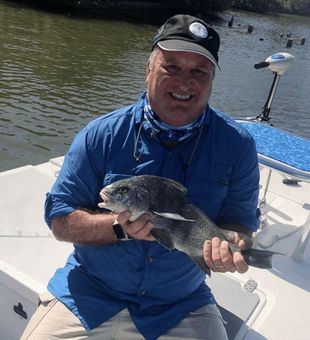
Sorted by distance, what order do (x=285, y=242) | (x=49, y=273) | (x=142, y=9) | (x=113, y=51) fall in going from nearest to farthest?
(x=49, y=273) → (x=285, y=242) → (x=113, y=51) → (x=142, y=9)

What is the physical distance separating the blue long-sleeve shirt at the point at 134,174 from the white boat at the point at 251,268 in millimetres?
628

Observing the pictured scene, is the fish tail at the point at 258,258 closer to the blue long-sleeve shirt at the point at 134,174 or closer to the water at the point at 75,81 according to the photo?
the blue long-sleeve shirt at the point at 134,174

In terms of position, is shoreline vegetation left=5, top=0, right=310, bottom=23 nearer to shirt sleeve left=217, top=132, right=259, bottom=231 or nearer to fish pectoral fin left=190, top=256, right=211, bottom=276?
shirt sleeve left=217, top=132, right=259, bottom=231

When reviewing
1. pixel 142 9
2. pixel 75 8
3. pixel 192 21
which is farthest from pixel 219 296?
pixel 142 9

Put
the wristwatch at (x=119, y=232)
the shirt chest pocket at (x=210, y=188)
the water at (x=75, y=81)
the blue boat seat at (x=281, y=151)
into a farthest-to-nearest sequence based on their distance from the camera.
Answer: the water at (x=75, y=81) → the blue boat seat at (x=281, y=151) → the shirt chest pocket at (x=210, y=188) → the wristwatch at (x=119, y=232)

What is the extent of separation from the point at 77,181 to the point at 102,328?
0.96 meters

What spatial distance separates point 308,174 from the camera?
14.5 feet

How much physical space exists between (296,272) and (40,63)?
54.3ft

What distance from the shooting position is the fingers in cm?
246

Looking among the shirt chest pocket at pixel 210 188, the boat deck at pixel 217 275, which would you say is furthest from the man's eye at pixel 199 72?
the boat deck at pixel 217 275

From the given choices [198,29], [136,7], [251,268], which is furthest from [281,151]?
[136,7]

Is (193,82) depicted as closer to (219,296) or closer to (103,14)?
(219,296)

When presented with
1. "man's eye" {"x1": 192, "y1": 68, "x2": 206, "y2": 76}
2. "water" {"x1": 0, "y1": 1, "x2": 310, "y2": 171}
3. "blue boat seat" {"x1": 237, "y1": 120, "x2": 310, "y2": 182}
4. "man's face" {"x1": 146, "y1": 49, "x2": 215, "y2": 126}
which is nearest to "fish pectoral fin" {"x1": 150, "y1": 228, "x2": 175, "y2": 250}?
"man's face" {"x1": 146, "y1": 49, "x2": 215, "y2": 126}

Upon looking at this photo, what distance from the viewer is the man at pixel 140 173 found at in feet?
9.21
